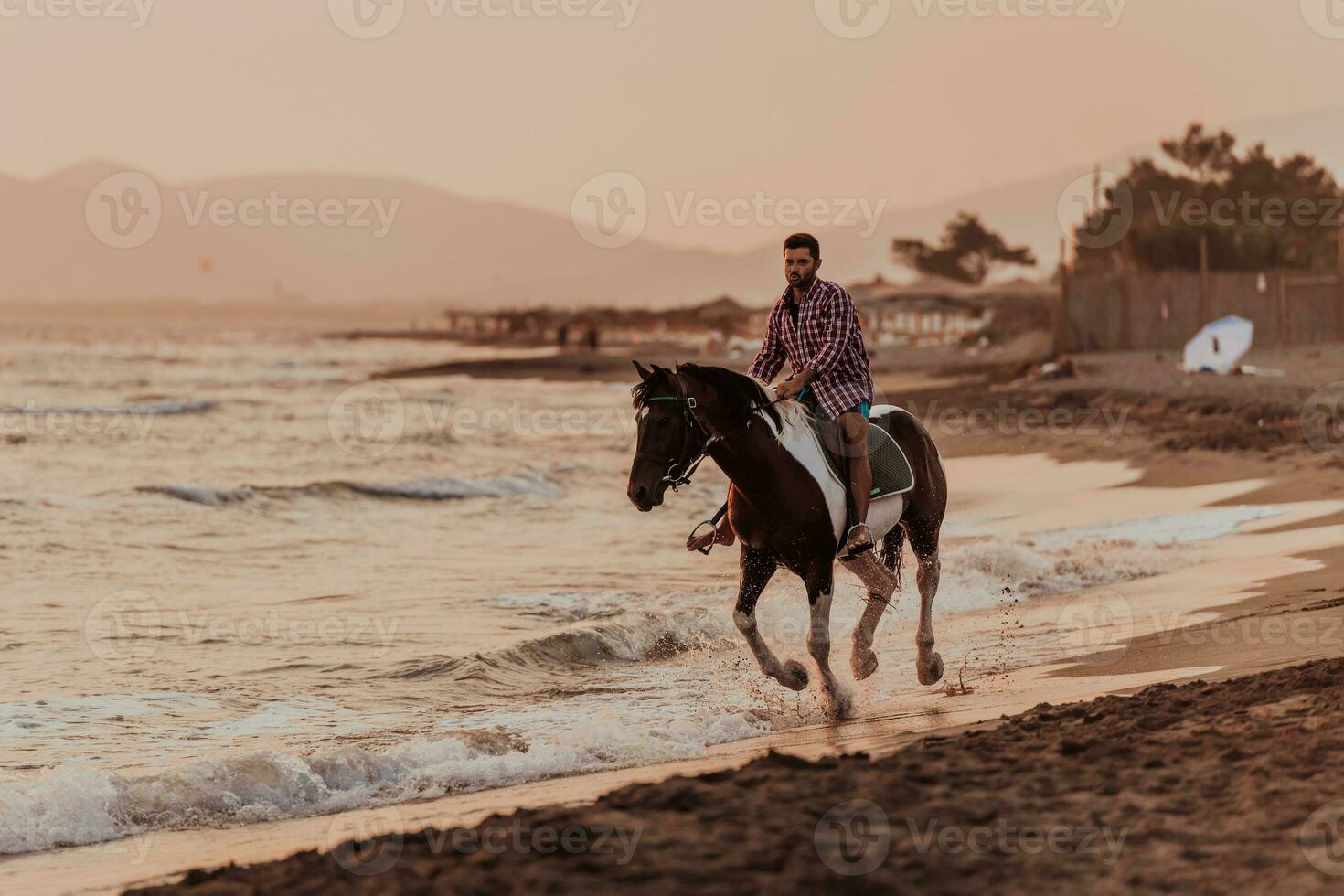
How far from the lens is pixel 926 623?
902cm

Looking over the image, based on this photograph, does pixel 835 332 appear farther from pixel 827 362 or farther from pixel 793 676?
pixel 793 676

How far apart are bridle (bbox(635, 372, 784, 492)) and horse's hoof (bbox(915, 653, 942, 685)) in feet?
7.15

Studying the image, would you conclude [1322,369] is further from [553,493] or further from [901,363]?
[901,363]

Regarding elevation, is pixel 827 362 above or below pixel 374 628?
above

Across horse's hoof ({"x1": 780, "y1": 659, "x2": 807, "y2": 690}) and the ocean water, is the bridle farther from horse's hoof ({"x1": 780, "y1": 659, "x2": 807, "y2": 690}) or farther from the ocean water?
the ocean water

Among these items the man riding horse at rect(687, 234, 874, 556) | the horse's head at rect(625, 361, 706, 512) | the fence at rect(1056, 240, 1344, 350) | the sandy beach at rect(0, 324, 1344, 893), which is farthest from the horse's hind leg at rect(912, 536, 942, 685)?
the fence at rect(1056, 240, 1344, 350)

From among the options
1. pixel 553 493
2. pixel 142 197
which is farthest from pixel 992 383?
pixel 142 197

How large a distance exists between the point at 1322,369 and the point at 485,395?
31098 millimetres

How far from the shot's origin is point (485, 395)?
174 ft

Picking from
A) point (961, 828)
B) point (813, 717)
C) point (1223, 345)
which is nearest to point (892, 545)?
point (813, 717)

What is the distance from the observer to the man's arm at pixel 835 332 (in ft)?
26.8

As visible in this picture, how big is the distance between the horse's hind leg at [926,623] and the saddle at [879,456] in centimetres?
74

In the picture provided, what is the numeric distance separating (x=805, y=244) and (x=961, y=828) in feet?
13.3

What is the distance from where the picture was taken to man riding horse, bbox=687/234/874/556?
26.8ft
